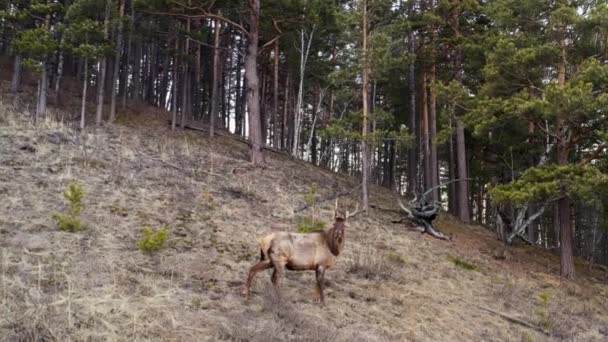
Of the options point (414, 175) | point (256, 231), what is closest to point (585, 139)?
point (256, 231)

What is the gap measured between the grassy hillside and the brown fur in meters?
0.42

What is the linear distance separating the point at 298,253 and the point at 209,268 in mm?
1927

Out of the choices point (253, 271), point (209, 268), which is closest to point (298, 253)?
point (253, 271)

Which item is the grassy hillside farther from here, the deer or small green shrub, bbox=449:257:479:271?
the deer

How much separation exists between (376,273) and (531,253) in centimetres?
1028

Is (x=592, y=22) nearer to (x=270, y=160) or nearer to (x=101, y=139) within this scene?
(x=270, y=160)

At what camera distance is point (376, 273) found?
11.4 m

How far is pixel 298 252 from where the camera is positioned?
8609mm

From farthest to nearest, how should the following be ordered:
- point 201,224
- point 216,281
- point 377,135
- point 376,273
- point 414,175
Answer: point 414,175
point 377,135
point 201,224
point 376,273
point 216,281

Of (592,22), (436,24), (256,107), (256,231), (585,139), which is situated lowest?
(256,231)

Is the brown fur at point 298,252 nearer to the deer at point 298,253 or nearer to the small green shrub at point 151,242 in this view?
the deer at point 298,253

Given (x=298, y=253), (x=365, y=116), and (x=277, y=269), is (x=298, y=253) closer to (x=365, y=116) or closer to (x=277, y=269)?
(x=277, y=269)

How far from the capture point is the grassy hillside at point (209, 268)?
7.19 metres

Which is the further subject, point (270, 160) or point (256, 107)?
point (270, 160)
